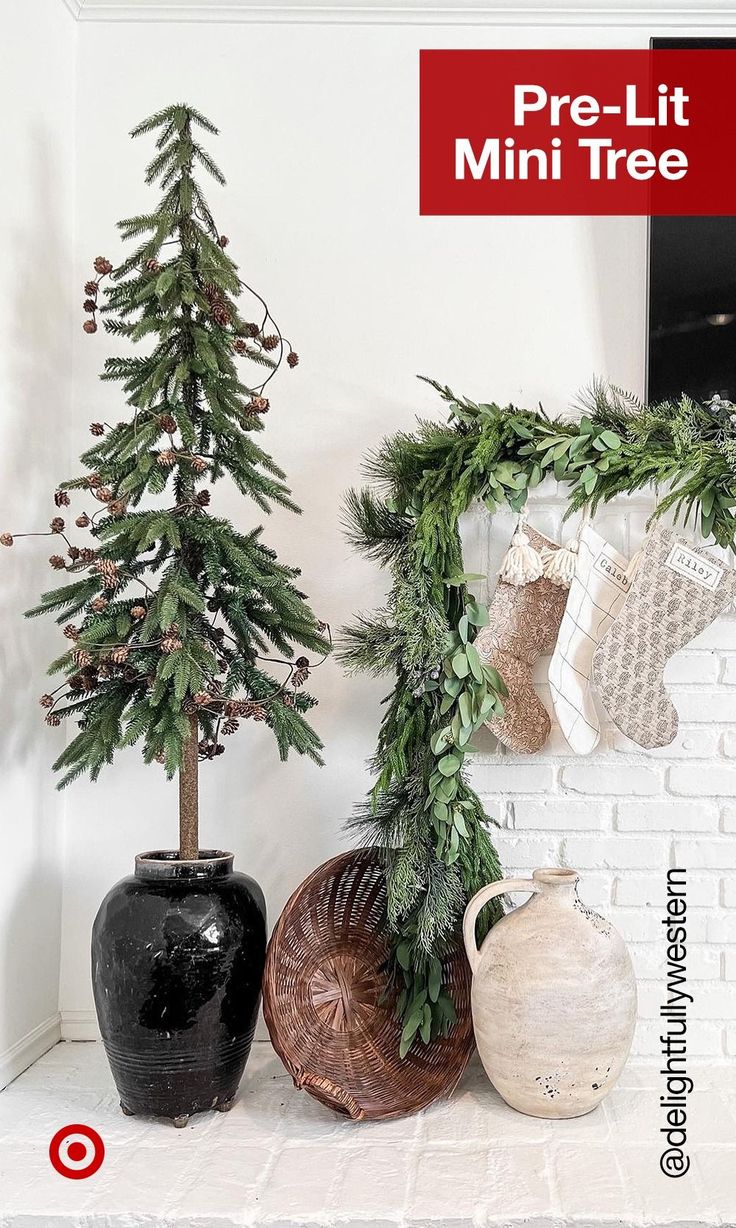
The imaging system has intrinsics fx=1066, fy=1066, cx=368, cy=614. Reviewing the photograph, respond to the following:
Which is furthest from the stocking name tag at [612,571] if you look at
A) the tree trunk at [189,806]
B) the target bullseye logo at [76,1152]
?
the target bullseye logo at [76,1152]

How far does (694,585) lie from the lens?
185 cm

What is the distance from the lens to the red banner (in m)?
2.13

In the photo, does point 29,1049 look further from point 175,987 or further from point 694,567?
point 694,567

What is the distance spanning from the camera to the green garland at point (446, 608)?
1781 millimetres

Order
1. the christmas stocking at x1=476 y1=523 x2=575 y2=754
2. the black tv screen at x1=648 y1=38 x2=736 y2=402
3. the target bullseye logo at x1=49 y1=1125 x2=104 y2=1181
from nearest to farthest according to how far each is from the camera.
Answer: the target bullseye logo at x1=49 y1=1125 x2=104 y2=1181 < the christmas stocking at x1=476 y1=523 x2=575 y2=754 < the black tv screen at x1=648 y1=38 x2=736 y2=402

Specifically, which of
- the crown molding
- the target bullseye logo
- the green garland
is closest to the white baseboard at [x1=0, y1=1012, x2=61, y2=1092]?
the target bullseye logo

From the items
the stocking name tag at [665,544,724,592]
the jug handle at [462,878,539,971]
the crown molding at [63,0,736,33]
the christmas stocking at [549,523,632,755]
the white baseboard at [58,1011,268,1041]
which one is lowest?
the white baseboard at [58,1011,268,1041]

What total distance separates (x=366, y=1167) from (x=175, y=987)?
Answer: 0.38m

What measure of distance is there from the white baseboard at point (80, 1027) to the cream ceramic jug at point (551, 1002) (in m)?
0.55

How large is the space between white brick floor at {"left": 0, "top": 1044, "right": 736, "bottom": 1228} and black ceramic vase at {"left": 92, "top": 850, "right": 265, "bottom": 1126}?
69mm

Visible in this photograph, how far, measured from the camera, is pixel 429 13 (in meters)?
2.13

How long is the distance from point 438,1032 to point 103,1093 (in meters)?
0.58

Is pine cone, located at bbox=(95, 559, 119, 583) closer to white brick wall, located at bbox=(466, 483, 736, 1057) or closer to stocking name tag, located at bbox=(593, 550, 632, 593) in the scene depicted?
white brick wall, located at bbox=(466, 483, 736, 1057)

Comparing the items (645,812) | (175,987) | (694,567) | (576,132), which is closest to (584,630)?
(694,567)
